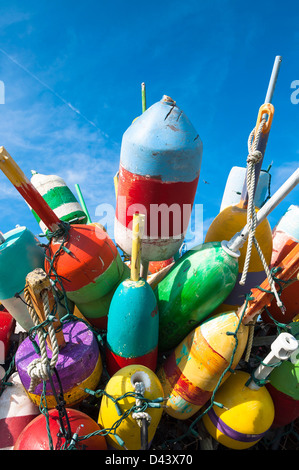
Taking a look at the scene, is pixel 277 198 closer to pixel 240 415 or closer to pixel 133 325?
pixel 133 325

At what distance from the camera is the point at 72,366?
92.0 inches

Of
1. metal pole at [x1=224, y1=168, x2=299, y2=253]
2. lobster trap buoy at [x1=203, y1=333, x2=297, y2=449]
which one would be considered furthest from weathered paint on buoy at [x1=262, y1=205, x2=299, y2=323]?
lobster trap buoy at [x1=203, y1=333, x2=297, y2=449]

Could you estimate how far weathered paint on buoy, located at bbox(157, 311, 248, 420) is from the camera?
229 centimetres

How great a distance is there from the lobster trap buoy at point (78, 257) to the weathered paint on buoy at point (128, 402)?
2.48 feet

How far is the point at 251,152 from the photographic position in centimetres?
227

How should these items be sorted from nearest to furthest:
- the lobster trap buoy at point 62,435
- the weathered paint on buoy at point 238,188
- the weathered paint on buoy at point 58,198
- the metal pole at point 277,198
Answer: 1. the lobster trap buoy at point 62,435
2. the metal pole at point 277,198
3. the weathered paint on buoy at point 58,198
4. the weathered paint on buoy at point 238,188

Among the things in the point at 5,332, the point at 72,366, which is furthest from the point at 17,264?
the point at 72,366

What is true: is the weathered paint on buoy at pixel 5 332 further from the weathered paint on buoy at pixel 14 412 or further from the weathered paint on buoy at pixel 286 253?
the weathered paint on buoy at pixel 286 253

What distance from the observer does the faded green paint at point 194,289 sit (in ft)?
8.03

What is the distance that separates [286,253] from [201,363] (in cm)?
139

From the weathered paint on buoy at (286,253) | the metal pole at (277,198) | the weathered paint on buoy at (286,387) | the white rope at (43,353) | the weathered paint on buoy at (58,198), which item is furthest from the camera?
the weathered paint on buoy at (58,198)

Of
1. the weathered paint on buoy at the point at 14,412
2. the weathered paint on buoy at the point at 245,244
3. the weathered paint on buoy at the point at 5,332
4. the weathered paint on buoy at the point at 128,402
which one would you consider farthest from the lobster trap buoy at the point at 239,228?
the weathered paint on buoy at the point at 5,332
